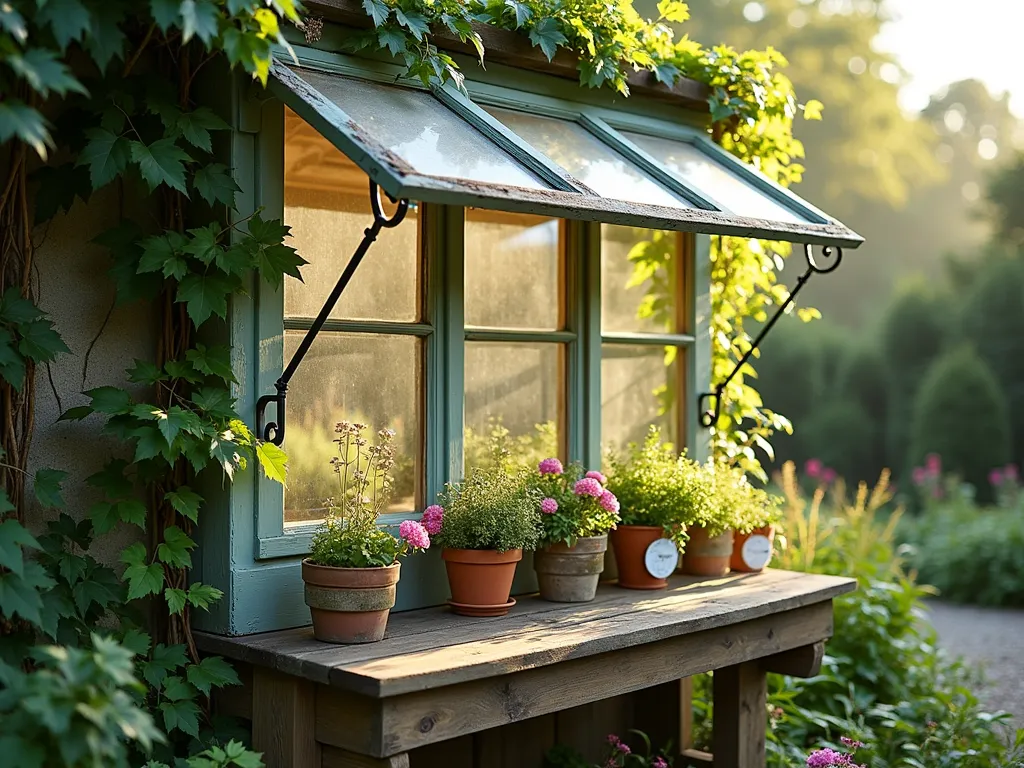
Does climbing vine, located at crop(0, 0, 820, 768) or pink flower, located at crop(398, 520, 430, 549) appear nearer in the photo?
climbing vine, located at crop(0, 0, 820, 768)

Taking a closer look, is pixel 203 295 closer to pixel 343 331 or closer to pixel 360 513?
pixel 343 331

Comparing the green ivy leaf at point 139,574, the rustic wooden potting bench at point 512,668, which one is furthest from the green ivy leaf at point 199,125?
the rustic wooden potting bench at point 512,668

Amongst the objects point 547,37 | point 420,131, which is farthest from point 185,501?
point 547,37

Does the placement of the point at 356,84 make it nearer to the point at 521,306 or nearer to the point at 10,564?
the point at 521,306

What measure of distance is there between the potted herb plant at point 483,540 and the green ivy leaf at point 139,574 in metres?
0.75

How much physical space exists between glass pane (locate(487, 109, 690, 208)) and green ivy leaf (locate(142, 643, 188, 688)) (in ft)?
5.04

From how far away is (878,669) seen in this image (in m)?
5.16

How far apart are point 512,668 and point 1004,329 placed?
39.7ft

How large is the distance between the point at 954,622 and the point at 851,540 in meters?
2.25

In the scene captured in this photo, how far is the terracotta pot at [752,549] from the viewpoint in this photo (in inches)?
155

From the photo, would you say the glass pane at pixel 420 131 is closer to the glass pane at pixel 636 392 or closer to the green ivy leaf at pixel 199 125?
the green ivy leaf at pixel 199 125

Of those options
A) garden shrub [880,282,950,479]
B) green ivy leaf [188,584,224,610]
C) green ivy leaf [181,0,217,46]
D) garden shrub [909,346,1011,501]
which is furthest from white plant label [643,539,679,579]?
garden shrub [880,282,950,479]

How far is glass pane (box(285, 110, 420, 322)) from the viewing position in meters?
3.00

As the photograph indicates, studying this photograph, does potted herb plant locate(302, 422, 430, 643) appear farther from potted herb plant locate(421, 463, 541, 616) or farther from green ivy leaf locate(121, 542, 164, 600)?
green ivy leaf locate(121, 542, 164, 600)
